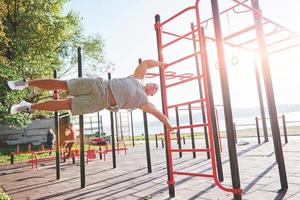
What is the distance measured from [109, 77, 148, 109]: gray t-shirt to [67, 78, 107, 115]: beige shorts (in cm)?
17

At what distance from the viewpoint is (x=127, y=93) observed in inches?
166

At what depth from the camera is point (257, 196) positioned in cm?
369

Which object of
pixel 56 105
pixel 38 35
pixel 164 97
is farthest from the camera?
pixel 38 35

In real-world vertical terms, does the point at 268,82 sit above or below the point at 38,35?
below

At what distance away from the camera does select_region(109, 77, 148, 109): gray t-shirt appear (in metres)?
4.18

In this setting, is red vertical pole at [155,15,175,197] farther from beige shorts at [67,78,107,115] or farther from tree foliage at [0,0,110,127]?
tree foliage at [0,0,110,127]

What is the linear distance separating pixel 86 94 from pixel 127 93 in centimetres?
61

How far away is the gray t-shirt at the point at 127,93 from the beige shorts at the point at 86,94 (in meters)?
0.17

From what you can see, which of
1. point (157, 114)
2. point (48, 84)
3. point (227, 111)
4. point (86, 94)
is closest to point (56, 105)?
point (48, 84)

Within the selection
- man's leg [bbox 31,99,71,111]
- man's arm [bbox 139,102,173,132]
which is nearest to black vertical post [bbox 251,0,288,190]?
man's arm [bbox 139,102,173,132]

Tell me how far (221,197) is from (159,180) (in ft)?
6.13

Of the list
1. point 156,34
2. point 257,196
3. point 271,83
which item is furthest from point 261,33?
point 257,196

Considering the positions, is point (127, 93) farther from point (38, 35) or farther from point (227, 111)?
point (38, 35)

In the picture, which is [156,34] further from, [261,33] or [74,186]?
[74,186]
